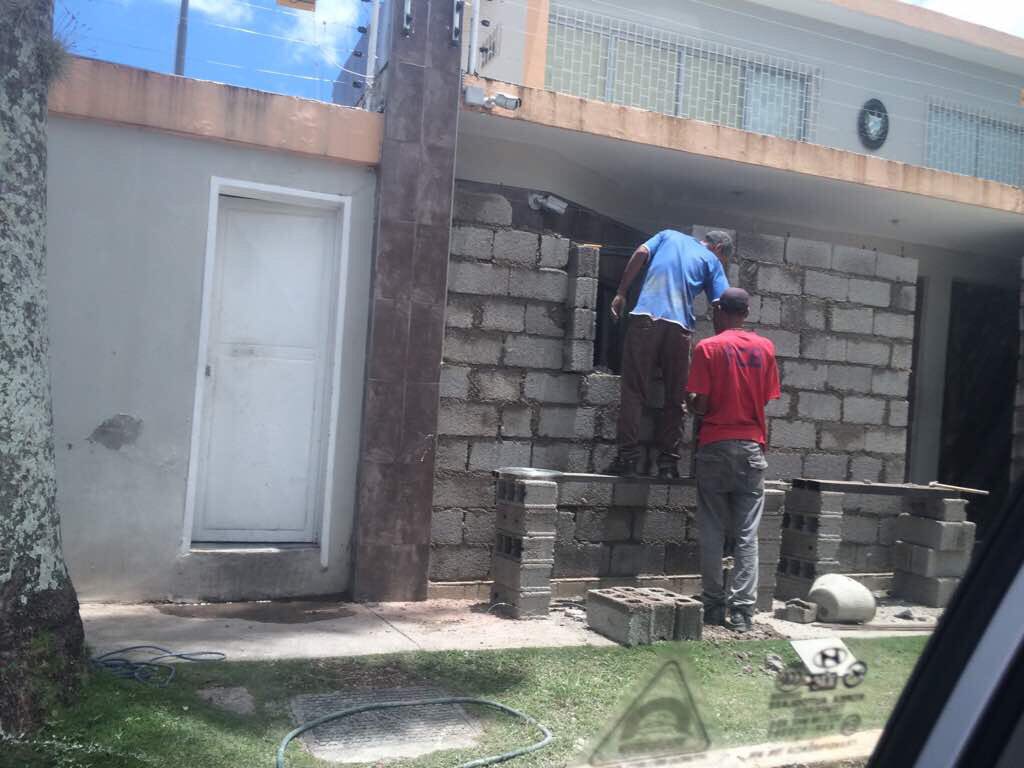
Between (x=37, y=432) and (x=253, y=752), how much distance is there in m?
1.49

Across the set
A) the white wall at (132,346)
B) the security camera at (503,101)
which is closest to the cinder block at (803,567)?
the white wall at (132,346)

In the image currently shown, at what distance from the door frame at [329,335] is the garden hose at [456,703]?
7.00ft

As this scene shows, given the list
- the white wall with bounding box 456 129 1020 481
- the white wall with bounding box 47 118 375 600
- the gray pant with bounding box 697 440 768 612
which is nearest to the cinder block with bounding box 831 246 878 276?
the white wall with bounding box 456 129 1020 481

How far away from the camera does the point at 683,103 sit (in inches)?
390

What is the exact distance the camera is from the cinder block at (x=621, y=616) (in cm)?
542

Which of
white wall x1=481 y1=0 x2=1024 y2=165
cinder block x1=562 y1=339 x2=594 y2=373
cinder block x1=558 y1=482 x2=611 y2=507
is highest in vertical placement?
white wall x1=481 y1=0 x2=1024 y2=165

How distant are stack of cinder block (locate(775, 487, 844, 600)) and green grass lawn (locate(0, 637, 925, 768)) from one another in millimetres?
1539

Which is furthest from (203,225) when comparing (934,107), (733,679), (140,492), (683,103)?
(934,107)

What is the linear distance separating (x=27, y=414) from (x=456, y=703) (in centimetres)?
217

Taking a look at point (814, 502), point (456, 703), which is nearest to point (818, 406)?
point (814, 502)

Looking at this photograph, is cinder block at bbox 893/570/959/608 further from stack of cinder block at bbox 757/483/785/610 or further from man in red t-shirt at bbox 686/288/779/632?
man in red t-shirt at bbox 686/288/779/632

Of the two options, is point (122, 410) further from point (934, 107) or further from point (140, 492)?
point (934, 107)

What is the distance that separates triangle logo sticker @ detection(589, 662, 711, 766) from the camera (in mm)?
1765

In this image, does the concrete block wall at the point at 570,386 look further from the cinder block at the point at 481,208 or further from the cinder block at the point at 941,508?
the cinder block at the point at 941,508
